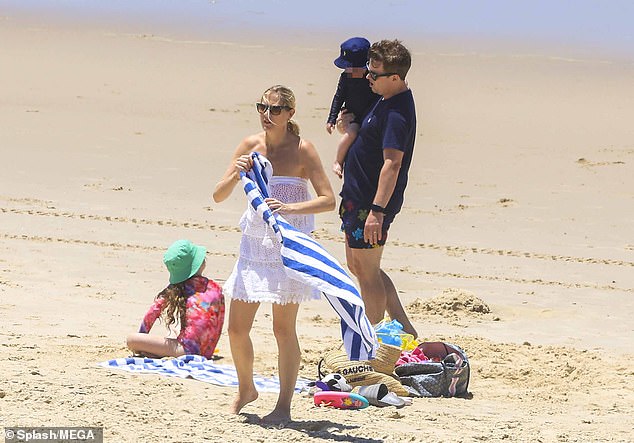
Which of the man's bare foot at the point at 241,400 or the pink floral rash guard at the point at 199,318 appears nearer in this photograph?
the man's bare foot at the point at 241,400

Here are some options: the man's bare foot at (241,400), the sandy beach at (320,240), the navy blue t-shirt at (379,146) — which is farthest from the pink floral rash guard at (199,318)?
the man's bare foot at (241,400)

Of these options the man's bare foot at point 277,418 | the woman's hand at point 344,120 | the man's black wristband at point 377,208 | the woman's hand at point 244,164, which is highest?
the woman's hand at point 344,120

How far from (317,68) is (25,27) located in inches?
452

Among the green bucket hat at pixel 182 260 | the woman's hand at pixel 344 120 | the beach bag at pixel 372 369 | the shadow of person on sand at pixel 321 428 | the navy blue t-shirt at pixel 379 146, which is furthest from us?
the woman's hand at pixel 344 120

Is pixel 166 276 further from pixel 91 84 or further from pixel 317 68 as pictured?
pixel 317 68

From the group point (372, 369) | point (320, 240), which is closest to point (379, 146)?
point (372, 369)

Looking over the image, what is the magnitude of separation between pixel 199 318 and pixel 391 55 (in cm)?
199

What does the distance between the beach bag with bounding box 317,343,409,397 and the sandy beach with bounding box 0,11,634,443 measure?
21 centimetres

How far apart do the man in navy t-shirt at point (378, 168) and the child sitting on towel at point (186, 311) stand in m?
0.92

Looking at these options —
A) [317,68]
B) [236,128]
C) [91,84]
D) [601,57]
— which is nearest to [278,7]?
[601,57]

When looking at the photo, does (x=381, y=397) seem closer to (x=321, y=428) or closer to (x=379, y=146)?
(x=321, y=428)

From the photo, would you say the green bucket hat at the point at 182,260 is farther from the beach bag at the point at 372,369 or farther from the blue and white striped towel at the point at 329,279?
the blue and white striped towel at the point at 329,279

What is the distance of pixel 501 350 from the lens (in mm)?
7785

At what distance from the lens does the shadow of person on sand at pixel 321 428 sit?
17.8 feet
